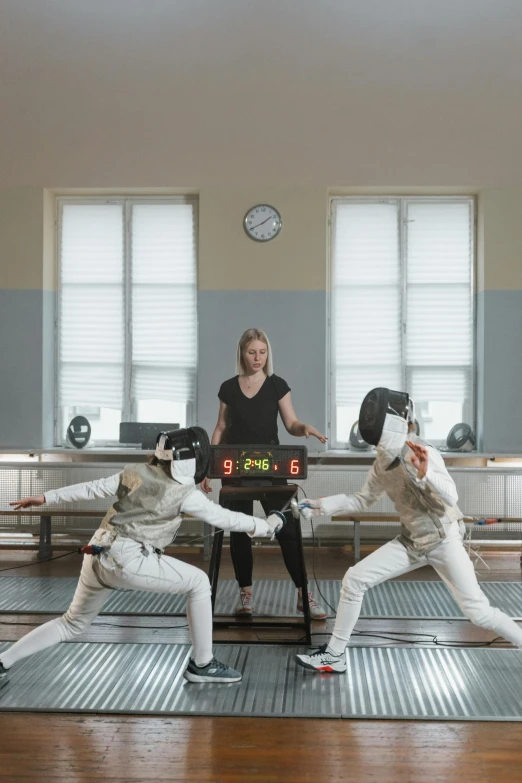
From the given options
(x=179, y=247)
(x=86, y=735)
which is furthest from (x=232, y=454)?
(x=179, y=247)

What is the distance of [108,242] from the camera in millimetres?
6375

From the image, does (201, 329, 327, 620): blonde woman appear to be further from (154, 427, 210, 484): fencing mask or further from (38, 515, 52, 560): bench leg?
(38, 515, 52, 560): bench leg

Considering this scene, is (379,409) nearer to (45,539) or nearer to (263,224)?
(263,224)

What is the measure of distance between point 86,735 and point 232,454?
1.36m

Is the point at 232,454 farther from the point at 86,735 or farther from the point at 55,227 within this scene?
the point at 55,227

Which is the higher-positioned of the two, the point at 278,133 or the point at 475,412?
the point at 278,133

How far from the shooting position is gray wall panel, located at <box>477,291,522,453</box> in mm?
5867

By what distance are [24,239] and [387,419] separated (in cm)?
423

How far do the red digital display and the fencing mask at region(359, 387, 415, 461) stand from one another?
0.50m

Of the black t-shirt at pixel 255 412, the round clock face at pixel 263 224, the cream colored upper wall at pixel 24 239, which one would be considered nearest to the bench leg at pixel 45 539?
the cream colored upper wall at pixel 24 239

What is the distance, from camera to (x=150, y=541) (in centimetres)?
289

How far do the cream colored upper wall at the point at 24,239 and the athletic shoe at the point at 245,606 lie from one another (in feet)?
11.1

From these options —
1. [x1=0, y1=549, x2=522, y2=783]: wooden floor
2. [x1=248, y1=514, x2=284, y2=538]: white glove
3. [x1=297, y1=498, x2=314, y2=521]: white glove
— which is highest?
[x1=297, y1=498, x2=314, y2=521]: white glove

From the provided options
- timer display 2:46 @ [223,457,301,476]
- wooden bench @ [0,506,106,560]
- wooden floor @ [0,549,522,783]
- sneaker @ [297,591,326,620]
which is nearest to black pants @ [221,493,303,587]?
timer display 2:46 @ [223,457,301,476]
